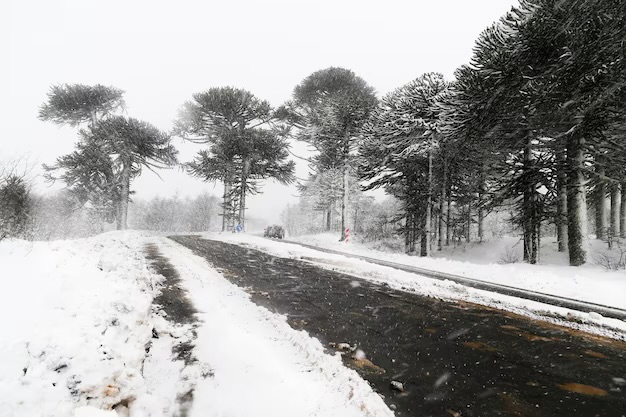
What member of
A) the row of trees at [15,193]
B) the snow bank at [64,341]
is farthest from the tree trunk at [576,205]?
the row of trees at [15,193]

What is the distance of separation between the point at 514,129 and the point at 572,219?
13.1 ft

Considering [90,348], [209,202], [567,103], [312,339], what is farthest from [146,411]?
→ [209,202]

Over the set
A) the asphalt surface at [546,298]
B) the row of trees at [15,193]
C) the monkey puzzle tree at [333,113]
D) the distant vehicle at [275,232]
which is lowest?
the asphalt surface at [546,298]

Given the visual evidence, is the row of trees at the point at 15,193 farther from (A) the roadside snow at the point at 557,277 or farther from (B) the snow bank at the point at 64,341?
(A) the roadside snow at the point at 557,277

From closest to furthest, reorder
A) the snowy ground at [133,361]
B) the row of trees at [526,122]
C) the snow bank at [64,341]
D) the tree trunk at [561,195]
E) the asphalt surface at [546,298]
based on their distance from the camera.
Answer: the snow bank at [64,341] < the snowy ground at [133,361] < the asphalt surface at [546,298] < the row of trees at [526,122] < the tree trunk at [561,195]

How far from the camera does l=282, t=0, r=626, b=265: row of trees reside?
8.92 metres

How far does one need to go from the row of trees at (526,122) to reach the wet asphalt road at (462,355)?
7.88 metres

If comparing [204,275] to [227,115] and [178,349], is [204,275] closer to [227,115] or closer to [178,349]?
[178,349]

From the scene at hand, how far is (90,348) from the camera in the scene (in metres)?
2.61

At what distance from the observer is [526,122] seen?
12141mm

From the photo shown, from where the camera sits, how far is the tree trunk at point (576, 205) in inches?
419

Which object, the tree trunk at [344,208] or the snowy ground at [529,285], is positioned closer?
the snowy ground at [529,285]

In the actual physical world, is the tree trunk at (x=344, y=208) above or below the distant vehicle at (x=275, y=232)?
above

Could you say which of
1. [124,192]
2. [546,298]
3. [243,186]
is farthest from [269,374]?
[124,192]
